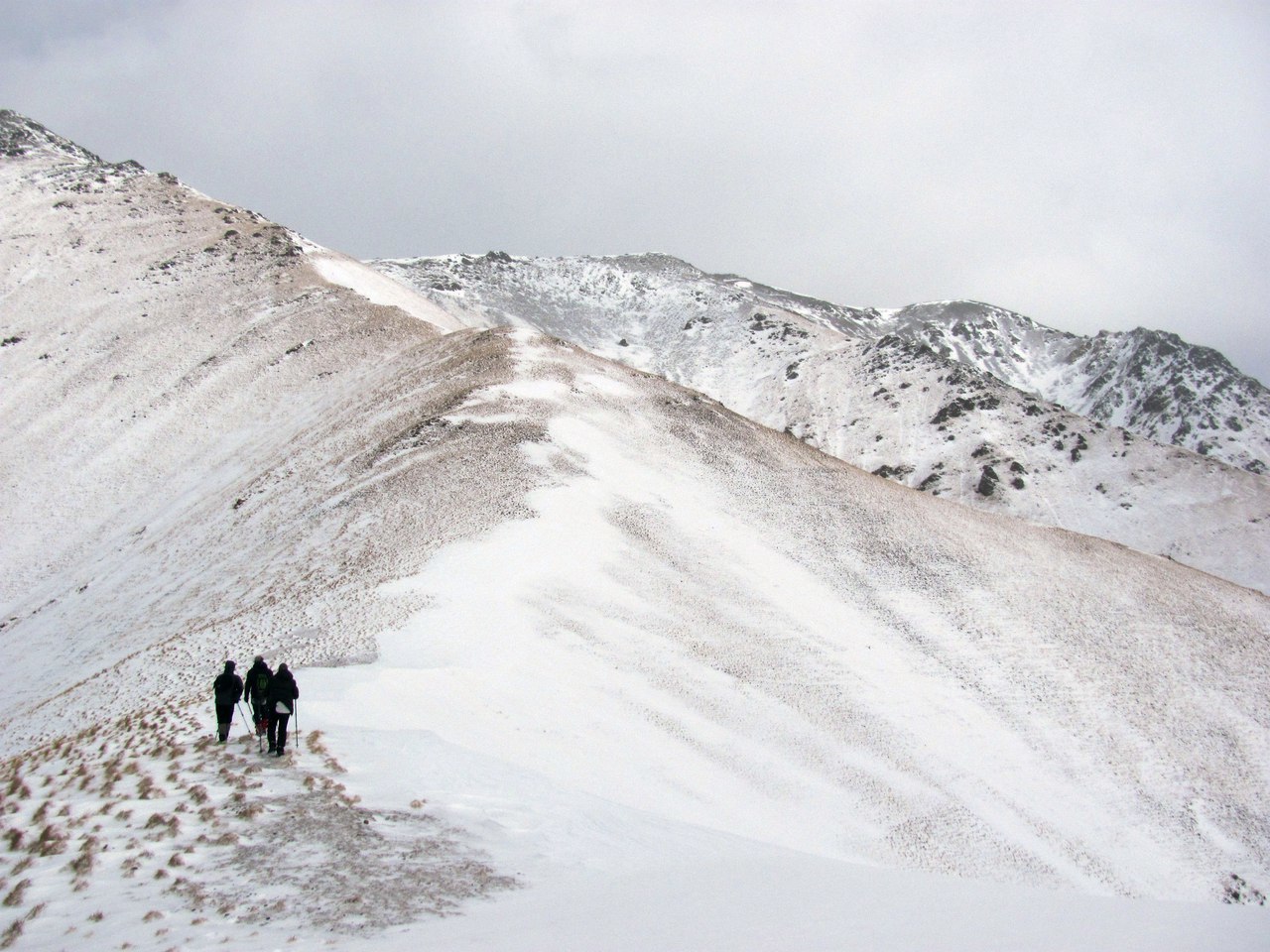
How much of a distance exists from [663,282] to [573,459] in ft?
384

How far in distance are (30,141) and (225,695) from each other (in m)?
143

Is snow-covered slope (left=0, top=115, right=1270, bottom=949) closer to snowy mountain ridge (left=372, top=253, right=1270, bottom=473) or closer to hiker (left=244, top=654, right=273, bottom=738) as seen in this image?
hiker (left=244, top=654, right=273, bottom=738)

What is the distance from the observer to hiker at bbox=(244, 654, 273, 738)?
49.8 ft

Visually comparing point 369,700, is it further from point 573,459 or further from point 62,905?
point 573,459

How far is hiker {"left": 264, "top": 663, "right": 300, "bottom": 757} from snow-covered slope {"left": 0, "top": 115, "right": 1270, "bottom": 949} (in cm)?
59

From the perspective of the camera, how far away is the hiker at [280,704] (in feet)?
49.0

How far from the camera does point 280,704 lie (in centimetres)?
1500

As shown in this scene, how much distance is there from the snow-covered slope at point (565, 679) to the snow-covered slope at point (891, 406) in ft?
132

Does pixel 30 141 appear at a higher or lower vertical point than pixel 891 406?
higher

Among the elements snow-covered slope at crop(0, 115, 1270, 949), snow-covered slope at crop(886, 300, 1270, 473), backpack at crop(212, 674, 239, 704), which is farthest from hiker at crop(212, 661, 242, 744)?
snow-covered slope at crop(886, 300, 1270, 473)

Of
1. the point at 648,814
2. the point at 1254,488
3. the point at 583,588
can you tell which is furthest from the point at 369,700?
the point at 1254,488

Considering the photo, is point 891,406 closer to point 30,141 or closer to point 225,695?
point 225,695

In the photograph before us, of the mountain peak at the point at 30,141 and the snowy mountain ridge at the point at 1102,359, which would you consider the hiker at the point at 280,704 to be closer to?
the snowy mountain ridge at the point at 1102,359

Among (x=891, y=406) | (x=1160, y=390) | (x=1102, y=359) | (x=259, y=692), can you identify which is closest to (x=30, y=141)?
(x=891, y=406)
